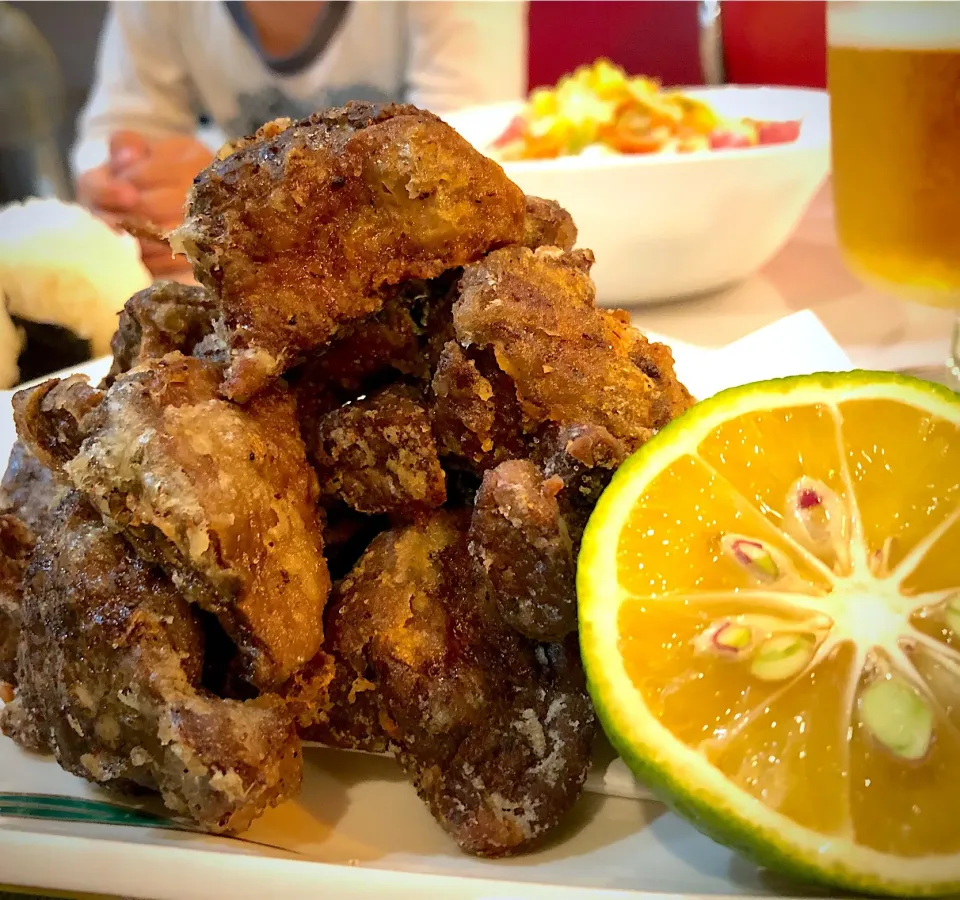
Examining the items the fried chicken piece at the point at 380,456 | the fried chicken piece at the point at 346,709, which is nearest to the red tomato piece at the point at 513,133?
the fried chicken piece at the point at 380,456

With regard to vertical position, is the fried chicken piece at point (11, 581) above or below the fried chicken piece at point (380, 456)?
below

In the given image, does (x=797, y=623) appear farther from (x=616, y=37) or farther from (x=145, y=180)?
(x=616, y=37)

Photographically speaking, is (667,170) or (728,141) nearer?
(667,170)

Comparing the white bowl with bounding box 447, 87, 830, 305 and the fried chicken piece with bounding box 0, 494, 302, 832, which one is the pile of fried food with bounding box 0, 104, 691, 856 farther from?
the white bowl with bounding box 447, 87, 830, 305

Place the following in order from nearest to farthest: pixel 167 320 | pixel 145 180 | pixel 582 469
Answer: pixel 582 469 < pixel 167 320 < pixel 145 180

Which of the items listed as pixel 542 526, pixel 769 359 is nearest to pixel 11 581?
pixel 542 526

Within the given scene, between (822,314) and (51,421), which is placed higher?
(51,421)

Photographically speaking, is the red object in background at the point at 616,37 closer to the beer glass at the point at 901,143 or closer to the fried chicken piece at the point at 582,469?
the beer glass at the point at 901,143
